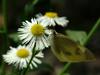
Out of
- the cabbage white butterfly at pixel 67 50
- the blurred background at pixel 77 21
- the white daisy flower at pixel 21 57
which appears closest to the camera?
the cabbage white butterfly at pixel 67 50

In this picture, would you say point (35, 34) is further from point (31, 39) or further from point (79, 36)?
point (79, 36)

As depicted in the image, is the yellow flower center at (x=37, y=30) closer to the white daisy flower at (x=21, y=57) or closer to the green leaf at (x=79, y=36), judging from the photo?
the white daisy flower at (x=21, y=57)

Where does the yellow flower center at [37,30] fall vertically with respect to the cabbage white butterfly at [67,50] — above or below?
above

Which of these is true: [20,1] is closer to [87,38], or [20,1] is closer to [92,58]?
[87,38]

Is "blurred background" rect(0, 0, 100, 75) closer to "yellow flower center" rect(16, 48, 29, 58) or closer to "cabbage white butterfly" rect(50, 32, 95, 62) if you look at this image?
"yellow flower center" rect(16, 48, 29, 58)

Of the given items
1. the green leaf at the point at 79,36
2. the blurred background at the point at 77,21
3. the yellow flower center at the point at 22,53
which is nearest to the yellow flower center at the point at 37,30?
the yellow flower center at the point at 22,53

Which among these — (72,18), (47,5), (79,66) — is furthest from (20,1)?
(47,5)

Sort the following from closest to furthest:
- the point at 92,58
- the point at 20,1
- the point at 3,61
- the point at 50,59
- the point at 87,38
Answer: the point at 92,58
the point at 3,61
the point at 87,38
the point at 50,59
the point at 20,1
